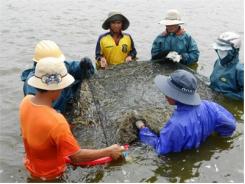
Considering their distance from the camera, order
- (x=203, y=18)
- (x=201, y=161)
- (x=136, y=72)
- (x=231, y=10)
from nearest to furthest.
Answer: (x=201, y=161) < (x=136, y=72) < (x=203, y=18) < (x=231, y=10)

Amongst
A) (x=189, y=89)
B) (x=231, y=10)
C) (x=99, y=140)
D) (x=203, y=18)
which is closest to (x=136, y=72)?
(x=99, y=140)

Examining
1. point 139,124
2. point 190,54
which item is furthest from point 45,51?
point 190,54

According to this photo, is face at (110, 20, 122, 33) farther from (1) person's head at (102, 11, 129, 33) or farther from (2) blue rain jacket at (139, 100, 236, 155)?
(2) blue rain jacket at (139, 100, 236, 155)

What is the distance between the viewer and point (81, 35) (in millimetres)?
11133

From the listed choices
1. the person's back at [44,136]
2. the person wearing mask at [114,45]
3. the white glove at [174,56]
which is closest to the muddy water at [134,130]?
the person's back at [44,136]

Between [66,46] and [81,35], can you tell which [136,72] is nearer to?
[66,46]

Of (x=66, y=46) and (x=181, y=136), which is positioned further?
(x=66, y=46)

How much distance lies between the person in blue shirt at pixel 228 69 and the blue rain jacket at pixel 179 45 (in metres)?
1.12

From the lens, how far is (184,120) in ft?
14.7

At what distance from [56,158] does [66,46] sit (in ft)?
20.7

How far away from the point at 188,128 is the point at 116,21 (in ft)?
11.3

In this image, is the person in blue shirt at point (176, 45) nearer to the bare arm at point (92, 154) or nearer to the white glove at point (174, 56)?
the white glove at point (174, 56)

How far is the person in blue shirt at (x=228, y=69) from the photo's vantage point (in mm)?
5832

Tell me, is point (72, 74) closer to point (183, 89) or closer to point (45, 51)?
point (45, 51)
